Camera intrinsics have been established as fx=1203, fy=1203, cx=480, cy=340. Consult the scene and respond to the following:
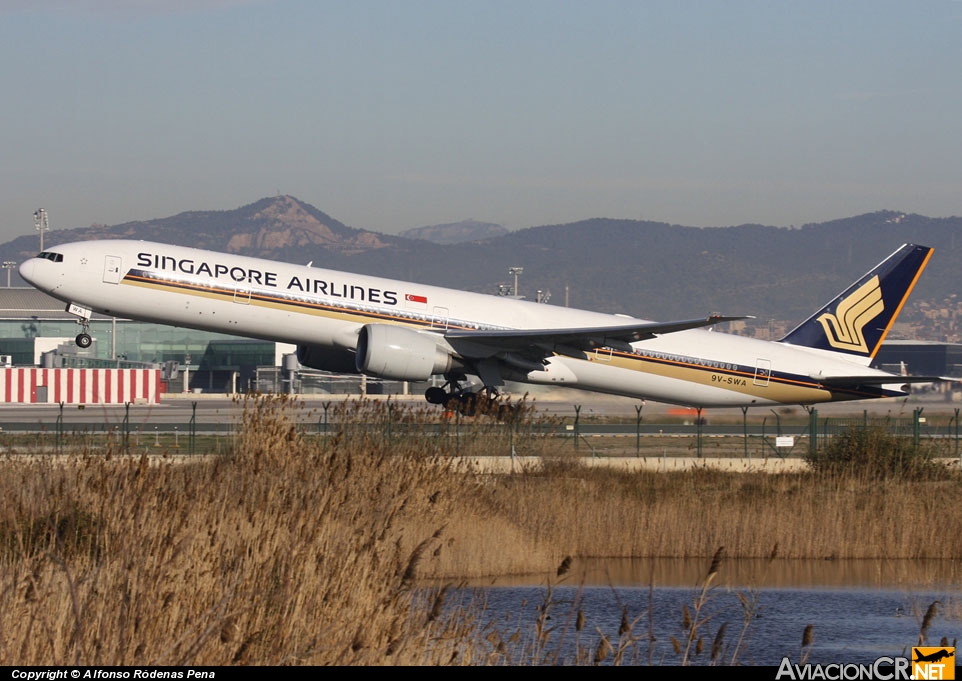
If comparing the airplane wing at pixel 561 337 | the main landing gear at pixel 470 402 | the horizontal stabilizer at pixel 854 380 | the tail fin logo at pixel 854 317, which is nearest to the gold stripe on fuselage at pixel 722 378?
the horizontal stabilizer at pixel 854 380

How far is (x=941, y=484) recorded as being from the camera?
2852 centimetres

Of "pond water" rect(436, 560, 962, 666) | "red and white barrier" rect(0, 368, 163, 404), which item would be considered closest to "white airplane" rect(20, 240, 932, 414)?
"pond water" rect(436, 560, 962, 666)

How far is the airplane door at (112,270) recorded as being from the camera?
33625 millimetres

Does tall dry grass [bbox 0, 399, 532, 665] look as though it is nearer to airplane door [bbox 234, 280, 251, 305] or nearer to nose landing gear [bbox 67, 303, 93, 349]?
airplane door [bbox 234, 280, 251, 305]

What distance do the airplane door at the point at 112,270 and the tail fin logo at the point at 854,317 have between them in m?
23.5

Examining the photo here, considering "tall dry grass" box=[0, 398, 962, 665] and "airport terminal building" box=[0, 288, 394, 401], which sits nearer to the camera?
"tall dry grass" box=[0, 398, 962, 665]

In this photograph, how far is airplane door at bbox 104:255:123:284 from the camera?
3362 centimetres

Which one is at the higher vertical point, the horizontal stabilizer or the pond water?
the horizontal stabilizer

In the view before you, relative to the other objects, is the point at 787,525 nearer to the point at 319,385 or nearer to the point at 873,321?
the point at 873,321

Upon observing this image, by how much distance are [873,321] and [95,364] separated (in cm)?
6690

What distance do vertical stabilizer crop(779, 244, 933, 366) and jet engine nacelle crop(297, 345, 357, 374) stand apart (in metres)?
15.5

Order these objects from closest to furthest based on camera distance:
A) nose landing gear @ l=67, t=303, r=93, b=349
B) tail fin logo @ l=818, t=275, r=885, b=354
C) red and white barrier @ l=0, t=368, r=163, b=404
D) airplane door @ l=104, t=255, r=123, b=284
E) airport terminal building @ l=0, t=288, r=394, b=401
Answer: airplane door @ l=104, t=255, r=123, b=284 → nose landing gear @ l=67, t=303, r=93, b=349 → tail fin logo @ l=818, t=275, r=885, b=354 → red and white barrier @ l=0, t=368, r=163, b=404 → airport terminal building @ l=0, t=288, r=394, b=401

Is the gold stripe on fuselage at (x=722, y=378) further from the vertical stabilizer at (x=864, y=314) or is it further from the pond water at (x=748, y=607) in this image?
the pond water at (x=748, y=607)

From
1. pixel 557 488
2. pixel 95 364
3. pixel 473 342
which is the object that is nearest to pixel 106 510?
pixel 557 488
